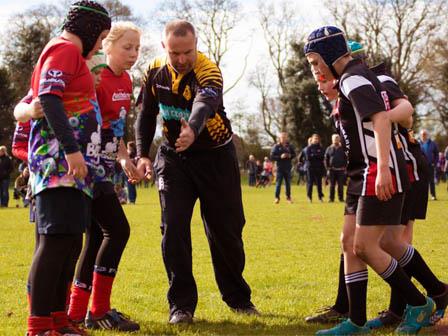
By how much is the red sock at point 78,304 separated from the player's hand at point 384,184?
2253mm

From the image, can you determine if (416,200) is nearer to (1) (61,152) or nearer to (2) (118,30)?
(2) (118,30)

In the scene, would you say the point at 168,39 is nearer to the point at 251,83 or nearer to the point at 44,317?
the point at 44,317

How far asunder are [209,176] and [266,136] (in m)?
67.6

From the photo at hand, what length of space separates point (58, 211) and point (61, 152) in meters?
0.36

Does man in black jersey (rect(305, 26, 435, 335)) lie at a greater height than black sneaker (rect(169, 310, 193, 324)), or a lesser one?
greater

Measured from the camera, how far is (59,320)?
14.5 ft

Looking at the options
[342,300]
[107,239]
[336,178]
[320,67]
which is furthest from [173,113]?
[336,178]

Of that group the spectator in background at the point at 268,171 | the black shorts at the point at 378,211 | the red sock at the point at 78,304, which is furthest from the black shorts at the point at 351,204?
the spectator in background at the point at 268,171

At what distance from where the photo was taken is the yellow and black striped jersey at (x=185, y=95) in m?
5.26

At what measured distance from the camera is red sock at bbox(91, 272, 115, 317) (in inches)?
199

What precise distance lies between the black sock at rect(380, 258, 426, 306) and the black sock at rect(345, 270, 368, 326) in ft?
0.57

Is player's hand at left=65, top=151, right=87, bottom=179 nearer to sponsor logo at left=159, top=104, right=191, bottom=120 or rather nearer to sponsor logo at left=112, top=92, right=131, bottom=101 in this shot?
sponsor logo at left=112, top=92, right=131, bottom=101

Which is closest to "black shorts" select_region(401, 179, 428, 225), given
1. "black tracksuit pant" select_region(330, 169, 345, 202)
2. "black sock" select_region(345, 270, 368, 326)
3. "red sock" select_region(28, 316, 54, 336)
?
"black sock" select_region(345, 270, 368, 326)

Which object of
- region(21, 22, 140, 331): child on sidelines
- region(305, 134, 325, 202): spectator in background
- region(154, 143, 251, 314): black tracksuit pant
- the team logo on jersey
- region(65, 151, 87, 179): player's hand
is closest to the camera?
region(65, 151, 87, 179): player's hand
